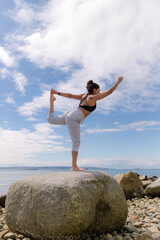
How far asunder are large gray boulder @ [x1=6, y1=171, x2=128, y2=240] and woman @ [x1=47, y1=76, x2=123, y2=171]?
75 centimetres

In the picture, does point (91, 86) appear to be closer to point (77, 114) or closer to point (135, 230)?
point (77, 114)

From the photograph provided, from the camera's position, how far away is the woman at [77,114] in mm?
5496

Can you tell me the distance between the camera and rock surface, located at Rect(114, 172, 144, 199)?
406 inches

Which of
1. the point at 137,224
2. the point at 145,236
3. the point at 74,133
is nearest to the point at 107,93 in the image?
the point at 74,133

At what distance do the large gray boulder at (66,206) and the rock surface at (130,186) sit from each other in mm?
5038

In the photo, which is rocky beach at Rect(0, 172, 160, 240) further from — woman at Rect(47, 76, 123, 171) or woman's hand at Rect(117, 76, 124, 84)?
woman's hand at Rect(117, 76, 124, 84)

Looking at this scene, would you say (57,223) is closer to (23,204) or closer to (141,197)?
(23,204)

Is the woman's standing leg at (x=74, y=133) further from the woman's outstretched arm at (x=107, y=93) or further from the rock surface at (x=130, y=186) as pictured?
the rock surface at (x=130, y=186)

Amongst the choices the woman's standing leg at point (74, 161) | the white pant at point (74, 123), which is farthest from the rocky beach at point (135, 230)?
the white pant at point (74, 123)

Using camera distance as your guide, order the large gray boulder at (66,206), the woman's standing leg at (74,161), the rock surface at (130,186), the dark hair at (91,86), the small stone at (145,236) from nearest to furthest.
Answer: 1. the large gray boulder at (66,206)
2. the small stone at (145,236)
3. the woman's standing leg at (74,161)
4. the dark hair at (91,86)
5. the rock surface at (130,186)

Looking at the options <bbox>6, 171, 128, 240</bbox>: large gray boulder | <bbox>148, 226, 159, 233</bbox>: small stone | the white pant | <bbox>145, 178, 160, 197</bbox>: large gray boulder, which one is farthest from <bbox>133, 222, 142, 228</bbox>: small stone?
<bbox>145, 178, 160, 197</bbox>: large gray boulder

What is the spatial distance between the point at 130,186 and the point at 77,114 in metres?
6.06

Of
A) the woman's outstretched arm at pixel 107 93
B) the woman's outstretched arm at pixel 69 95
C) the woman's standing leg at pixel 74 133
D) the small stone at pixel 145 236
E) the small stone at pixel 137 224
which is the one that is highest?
the woman's outstretched arm at pixel 69 95

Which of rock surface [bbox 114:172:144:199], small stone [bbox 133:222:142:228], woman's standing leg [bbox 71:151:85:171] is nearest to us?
woman's standing leg [bbox 71:151:85:171]
